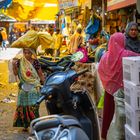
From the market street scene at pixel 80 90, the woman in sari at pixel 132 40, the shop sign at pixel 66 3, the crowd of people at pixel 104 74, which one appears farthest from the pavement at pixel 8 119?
the shop sign at pixel 66 3

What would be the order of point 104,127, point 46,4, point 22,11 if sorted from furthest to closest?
point 46,4 < point 22,11 < point 104,127

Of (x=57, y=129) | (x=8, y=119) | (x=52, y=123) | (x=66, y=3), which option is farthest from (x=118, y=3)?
(x=66, y=3)

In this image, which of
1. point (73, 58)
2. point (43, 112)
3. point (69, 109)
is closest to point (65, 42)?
point (43, 112)

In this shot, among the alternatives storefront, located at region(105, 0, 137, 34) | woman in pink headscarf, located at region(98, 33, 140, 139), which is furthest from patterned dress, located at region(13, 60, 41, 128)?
storefront, located at region(105, 0, 137, 34)

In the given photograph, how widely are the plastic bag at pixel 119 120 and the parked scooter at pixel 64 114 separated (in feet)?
2.65

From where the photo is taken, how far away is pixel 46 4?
17578 mm

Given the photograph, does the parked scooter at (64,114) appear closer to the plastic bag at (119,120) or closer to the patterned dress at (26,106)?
the plastic bag at (119,120)

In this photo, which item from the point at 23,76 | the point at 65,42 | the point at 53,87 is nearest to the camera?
the point at 53,87

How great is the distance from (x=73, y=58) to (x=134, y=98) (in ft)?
9.59

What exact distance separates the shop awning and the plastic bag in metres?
10.5

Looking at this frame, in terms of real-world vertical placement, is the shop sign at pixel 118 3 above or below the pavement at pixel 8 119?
above

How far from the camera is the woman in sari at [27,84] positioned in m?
7.51

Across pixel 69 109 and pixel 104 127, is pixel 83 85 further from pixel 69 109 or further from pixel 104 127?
pixel 69 109

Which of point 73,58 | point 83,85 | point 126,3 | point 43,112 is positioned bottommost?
point 43,112
